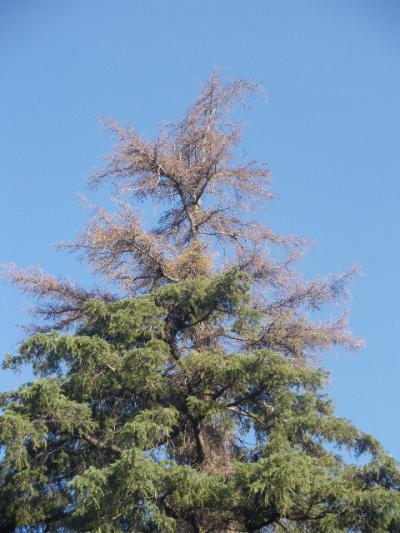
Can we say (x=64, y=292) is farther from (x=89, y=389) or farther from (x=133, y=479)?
(x=133, y=479)

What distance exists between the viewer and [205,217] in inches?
691

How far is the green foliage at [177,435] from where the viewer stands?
9.85 metres

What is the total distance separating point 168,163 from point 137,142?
Answer: 781mm

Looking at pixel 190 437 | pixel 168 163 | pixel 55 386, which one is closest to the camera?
pixel 55 386

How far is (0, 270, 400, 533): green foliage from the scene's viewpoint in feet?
32.3

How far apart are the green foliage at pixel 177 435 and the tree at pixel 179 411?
0.02 metres

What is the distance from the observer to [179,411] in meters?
12.4

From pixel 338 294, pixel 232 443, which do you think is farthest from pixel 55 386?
pixel 338 294

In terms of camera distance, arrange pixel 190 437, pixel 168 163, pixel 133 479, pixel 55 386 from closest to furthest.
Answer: pixel 133 479 < pixel 55 386 < pixel 190 437 < pixel 168 163

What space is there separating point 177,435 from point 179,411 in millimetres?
522

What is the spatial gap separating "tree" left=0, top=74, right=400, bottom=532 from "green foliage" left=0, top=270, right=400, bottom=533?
0.07 ft

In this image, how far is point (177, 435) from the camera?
1270 cm

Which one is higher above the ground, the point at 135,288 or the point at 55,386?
the point at 135,288

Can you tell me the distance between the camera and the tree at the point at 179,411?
9.92 metres
